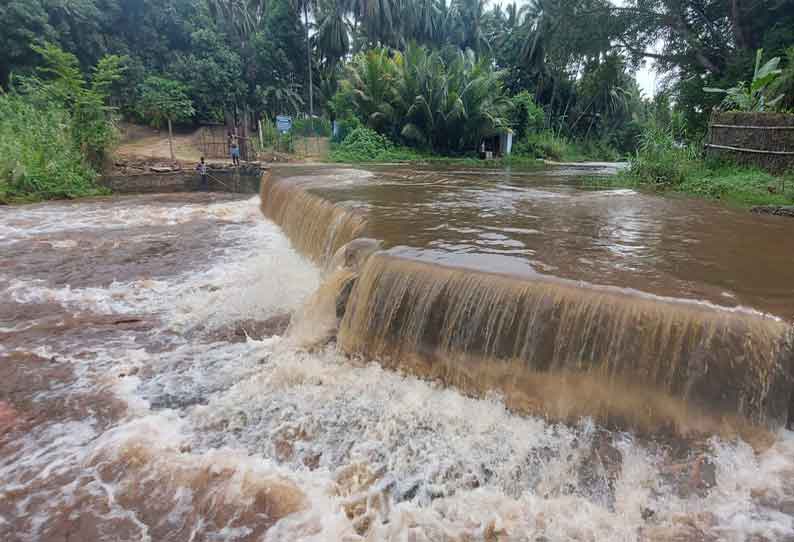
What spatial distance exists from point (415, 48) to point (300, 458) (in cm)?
2245

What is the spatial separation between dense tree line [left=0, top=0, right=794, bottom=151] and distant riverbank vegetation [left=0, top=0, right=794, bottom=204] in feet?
0.26

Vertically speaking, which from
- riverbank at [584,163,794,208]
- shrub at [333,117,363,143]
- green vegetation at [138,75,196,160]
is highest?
green vegetation at [138,75,196,160]

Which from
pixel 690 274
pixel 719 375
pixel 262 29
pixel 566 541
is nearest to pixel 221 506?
pixel 566 541

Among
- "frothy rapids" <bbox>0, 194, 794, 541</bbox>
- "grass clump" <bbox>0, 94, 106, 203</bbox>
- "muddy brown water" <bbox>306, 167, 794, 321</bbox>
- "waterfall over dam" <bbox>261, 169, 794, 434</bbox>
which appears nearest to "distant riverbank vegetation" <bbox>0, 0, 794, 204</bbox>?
"grass clump" <bbox>0, 94, 106, 203</bbox>

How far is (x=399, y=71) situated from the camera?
22.2m

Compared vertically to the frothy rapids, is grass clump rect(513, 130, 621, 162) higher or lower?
higher

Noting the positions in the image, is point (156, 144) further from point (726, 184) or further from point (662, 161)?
point (726, 184)

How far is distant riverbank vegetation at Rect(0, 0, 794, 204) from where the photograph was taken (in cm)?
1498

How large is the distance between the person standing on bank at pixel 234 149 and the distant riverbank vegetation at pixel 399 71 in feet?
3.61

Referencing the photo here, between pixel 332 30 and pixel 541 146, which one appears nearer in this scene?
pixel 541 146

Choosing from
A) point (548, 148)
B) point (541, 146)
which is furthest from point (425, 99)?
point (548, 148)

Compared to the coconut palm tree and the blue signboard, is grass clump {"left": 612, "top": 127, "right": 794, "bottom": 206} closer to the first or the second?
the blue signboard

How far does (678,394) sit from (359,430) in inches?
86.1

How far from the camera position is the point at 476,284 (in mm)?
4145
